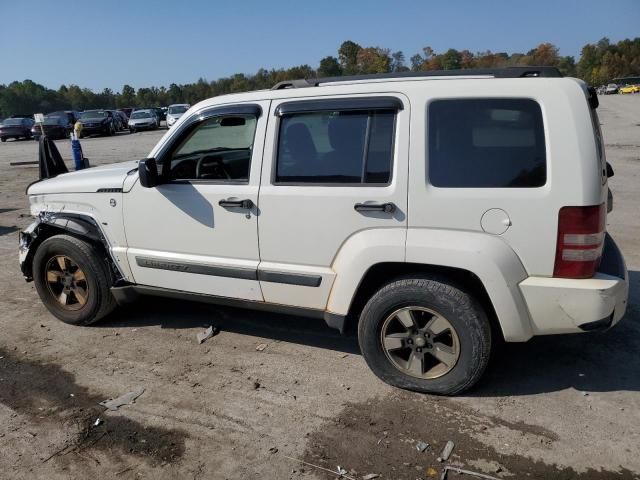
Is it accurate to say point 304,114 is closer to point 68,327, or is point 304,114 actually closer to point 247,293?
point 247,293

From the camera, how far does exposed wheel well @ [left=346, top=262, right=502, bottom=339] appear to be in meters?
3.27

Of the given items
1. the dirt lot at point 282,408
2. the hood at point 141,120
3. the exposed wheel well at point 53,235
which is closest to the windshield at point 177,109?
the hood at point 141,120

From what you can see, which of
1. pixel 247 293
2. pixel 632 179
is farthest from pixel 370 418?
pixel 632 179

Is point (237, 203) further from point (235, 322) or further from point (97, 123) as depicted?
point (97, 123)

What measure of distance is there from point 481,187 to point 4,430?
10.7 feet

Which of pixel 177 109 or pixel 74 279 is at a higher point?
pixel 177 109

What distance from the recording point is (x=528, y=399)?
3342 mm

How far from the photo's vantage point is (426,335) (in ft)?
11.0

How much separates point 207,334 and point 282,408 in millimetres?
1346

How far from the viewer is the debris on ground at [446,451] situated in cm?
283

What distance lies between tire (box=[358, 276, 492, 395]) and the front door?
0.93m

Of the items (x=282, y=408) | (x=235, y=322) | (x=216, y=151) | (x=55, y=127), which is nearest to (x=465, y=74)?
(x=216, y=151)

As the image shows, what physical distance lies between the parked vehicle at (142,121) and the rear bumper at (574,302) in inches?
1464

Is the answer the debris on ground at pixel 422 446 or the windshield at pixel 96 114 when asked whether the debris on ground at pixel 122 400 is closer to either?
the debris on ground at pixel 422 446
